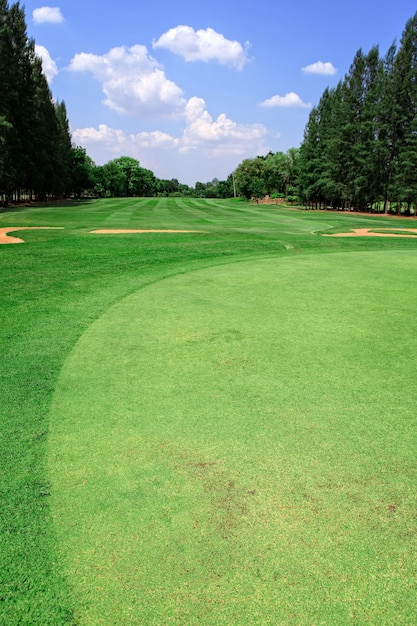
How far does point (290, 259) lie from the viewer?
11344mm

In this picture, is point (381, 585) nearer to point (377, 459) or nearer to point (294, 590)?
point (294, 590)

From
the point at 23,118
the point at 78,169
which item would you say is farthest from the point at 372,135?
the point at 78,169

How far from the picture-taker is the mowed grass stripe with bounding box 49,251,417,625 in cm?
183

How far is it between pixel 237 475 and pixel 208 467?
195 mm

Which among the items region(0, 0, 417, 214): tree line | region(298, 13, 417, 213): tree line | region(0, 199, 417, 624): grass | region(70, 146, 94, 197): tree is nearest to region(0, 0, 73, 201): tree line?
region(0, 0, 417, 214): tree line

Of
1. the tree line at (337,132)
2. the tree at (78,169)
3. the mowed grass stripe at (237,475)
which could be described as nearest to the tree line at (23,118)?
the tree line at (337,132)

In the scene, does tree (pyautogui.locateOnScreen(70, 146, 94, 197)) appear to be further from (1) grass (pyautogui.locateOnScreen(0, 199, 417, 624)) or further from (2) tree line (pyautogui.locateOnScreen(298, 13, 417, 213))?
(1) grass (pyautogui.locateOnScreen(0, 199, 417, 624))

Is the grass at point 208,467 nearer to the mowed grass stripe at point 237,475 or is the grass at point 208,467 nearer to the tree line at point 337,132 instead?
the mowed grass stripe at point 237,475

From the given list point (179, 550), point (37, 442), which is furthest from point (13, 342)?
point (179, 550)

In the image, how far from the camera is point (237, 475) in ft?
8.55

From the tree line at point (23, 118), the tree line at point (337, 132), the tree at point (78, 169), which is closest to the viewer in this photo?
the tree line at point (23, 118)

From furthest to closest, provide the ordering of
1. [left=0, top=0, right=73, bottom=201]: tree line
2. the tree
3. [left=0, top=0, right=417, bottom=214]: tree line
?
1. the tree
2. [left=0, top=0, right=417, bottom=214]: tree line
3. [left=0, top=0, right=73, bottom=201]: tree line

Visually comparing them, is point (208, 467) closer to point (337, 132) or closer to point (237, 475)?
point (237, 475)

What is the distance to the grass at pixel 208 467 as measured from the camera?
A: 183 cm
